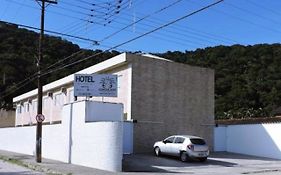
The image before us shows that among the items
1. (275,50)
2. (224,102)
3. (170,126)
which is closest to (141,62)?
(170,126)

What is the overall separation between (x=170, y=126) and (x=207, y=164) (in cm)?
744

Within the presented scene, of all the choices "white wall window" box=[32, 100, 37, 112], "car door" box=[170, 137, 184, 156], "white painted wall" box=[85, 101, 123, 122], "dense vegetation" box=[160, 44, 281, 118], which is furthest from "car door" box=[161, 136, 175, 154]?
"white wall window" box=[32, 100, 37, 112]

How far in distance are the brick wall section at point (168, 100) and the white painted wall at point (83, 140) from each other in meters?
4.92

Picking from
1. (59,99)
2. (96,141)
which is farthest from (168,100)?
(59,99)

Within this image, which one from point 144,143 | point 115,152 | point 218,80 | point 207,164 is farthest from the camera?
point 218,80

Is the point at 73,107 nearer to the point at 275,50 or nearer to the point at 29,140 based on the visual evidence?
the point at 29,140

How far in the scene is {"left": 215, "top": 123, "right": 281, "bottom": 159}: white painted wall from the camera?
32.3 metres

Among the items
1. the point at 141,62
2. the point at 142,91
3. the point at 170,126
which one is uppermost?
the point at 141,62

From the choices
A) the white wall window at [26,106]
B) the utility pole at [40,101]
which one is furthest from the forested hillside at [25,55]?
the white wall window at [26,106]

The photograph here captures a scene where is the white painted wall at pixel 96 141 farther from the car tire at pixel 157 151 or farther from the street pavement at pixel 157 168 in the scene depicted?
the car tire at pixel 157 151

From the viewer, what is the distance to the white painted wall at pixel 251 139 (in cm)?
3228

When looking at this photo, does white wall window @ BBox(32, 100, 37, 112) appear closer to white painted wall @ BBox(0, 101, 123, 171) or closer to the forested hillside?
the forested hillside

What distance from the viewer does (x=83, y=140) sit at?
80.5ft

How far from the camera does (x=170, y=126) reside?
33.1 m
